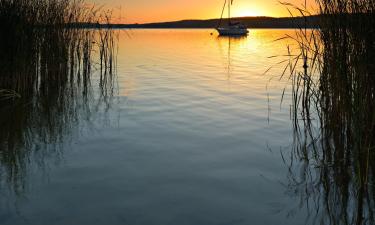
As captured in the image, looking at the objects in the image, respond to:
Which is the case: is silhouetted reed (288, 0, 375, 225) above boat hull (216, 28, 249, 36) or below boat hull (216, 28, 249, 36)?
below

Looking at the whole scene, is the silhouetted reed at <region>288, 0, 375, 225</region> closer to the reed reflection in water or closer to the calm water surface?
the calm water surface

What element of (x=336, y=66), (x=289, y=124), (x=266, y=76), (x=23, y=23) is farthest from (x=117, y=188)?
(x=266, y=76)

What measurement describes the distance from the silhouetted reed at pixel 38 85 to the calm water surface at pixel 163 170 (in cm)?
17

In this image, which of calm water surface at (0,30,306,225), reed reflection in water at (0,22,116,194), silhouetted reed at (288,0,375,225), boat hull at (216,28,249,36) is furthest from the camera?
boat hull at (216,28,249,36)

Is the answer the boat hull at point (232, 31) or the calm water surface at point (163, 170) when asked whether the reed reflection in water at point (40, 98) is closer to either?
the calm water surface at point (163, 170)

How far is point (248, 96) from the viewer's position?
1155 centimetres

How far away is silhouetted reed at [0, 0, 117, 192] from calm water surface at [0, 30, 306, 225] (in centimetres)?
17

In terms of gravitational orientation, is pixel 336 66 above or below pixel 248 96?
above

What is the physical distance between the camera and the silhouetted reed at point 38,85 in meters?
6.41

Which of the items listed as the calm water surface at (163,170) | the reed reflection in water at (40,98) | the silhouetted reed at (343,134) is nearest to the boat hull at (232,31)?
the reed reflection in water at (40,98)

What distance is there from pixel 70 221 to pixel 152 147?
8.91 feet

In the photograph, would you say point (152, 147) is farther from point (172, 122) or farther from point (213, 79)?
point (213, 79)

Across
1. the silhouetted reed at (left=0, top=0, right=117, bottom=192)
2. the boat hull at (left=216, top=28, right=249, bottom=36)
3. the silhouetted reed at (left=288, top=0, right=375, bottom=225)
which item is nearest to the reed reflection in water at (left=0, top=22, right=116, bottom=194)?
the silhouetted reed at (left=0, top=0, right=117, bottom=192)

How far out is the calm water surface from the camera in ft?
13.3
